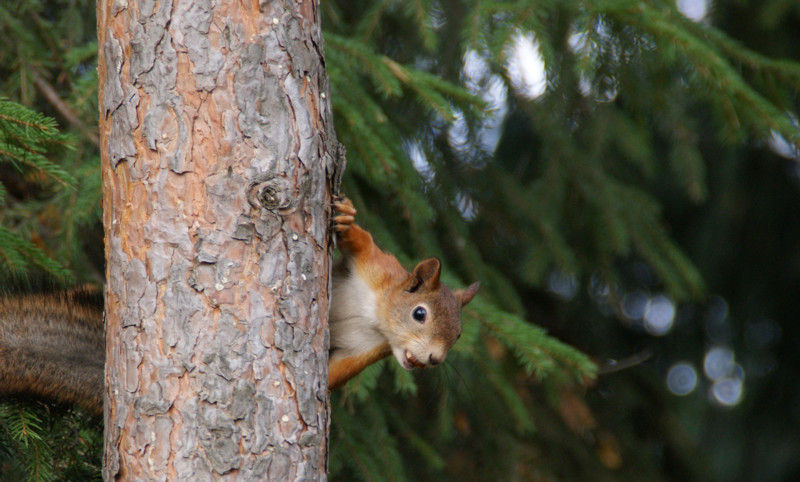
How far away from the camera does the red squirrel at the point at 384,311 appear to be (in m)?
1.69

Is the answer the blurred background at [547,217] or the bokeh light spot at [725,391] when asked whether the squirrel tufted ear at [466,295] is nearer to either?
the blurred background at [547,217]

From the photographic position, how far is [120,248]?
47.4 inches

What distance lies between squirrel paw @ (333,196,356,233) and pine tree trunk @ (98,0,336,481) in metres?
0.22

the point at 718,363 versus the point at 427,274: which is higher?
the point at 427,274

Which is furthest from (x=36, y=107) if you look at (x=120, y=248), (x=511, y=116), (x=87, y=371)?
(x=511, y=116)

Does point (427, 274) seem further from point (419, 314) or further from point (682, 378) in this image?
point (682, 378)

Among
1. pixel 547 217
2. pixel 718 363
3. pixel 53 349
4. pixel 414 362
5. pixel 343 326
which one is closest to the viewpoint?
pixel 53 349

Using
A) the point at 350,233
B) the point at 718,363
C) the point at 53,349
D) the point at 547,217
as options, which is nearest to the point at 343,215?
the point at 350,233

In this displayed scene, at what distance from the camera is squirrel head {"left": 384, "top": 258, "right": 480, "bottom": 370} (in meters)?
1.69

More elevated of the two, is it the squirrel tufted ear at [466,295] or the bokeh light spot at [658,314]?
the squirrel tufted ear at [466,295]

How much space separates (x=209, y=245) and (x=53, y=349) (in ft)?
1.64

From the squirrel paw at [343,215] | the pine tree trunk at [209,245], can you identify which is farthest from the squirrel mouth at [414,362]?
the pine tree trunk at [209,245]

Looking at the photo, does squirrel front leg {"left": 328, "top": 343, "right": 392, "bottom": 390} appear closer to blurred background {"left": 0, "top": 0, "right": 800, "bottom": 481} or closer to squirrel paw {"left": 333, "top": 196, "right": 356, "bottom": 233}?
blurred background {"left": 0, "top": 0, "right": 800, "bottom": 481}

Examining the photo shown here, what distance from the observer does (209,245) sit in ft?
3.87
